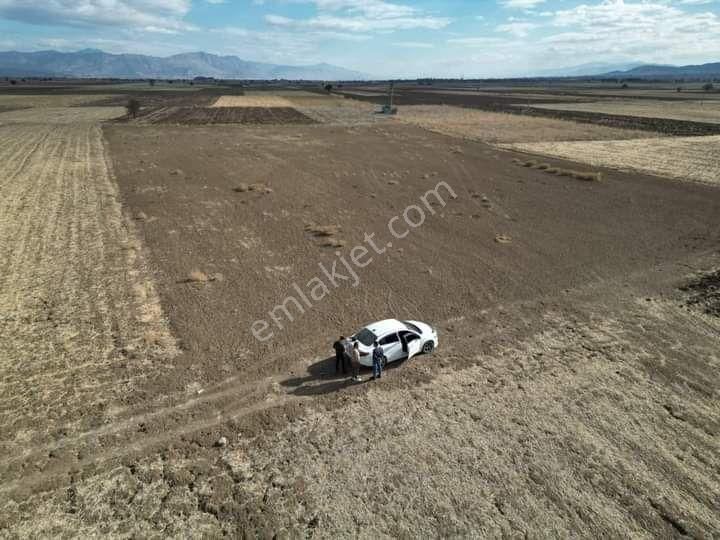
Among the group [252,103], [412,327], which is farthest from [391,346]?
[252,103]

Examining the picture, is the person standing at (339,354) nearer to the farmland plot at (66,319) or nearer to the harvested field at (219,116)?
the farmland plot at (66,319)

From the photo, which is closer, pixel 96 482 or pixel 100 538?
pixel 100 538

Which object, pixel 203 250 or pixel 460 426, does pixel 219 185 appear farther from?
pixel 460 426

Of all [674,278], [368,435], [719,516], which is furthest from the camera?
[674,278]

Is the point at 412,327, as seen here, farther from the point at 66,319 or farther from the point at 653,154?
the point at 653,154

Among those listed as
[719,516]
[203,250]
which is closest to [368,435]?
[719,516]

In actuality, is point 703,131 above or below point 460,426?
above

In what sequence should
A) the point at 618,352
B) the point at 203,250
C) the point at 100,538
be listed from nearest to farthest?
the point at 100,538
the point at 618,352
the point at 203,250
